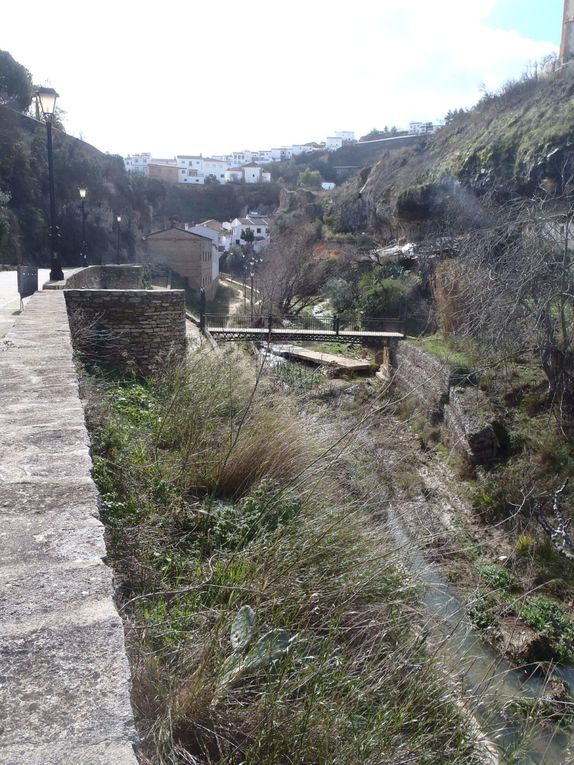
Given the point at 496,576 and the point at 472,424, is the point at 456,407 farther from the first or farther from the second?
the point at 496,576

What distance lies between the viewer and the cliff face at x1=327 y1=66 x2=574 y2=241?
2359 centimetres

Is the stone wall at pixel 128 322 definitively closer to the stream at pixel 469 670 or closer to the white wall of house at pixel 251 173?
the stream at pixel 469 670

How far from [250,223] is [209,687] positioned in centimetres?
6768

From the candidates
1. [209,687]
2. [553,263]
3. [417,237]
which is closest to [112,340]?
[553,263]

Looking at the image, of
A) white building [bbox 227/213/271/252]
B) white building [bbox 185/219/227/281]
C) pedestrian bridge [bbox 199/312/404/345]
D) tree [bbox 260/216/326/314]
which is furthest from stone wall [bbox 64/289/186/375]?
white building [bbox 227/213/271/252]

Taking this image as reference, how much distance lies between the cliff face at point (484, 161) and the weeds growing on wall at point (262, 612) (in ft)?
59.4

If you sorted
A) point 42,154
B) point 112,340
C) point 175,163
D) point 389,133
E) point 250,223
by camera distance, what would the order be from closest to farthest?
point 112,340, point 42,154, point 250,223, point 389,133, point 175,163

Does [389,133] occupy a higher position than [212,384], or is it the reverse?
[389,133]

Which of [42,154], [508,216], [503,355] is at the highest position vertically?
[42,154]

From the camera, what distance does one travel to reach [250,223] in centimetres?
6712

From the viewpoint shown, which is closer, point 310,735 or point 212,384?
point 310,735

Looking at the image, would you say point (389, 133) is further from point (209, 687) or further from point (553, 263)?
point (209, 687)

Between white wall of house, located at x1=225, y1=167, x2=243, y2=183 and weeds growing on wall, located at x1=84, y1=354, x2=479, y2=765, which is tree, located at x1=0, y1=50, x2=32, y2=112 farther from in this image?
white wall of house, located at x1=225, y1=167, x2=243, y2=183

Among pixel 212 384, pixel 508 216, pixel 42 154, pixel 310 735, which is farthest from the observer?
pixel 42 154
